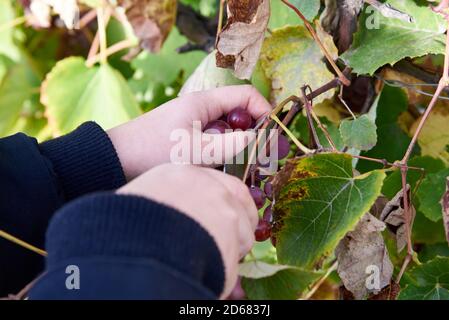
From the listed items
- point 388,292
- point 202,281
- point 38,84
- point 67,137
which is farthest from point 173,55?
point 202,281

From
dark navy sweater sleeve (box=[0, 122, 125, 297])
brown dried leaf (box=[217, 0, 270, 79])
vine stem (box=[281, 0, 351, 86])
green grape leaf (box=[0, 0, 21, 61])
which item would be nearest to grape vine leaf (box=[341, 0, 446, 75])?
vine stem (box=[281, 0, 351, 86])

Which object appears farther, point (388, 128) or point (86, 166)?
point (388, 128)

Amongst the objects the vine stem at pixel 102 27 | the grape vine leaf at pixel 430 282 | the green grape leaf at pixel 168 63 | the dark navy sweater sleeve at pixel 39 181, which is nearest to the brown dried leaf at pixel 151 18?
the vine stem at pixel 102 27

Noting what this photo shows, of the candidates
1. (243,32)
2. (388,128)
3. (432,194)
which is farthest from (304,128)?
(243,32)

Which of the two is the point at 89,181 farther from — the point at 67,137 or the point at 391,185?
the point at 391,185

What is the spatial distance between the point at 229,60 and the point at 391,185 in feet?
0.95

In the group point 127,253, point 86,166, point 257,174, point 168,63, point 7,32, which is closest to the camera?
point 127,253

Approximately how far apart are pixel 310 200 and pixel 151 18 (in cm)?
55

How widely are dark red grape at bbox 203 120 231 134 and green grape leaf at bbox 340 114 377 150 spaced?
137 millimetres

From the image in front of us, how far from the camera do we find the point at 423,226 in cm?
106

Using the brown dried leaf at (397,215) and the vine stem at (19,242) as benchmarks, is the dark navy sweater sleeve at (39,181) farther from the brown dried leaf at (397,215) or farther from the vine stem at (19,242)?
the brown dried leaf at (397,215)

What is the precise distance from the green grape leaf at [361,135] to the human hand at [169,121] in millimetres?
111

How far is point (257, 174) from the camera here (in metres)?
0.82

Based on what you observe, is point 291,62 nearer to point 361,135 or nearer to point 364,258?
point 361,135
